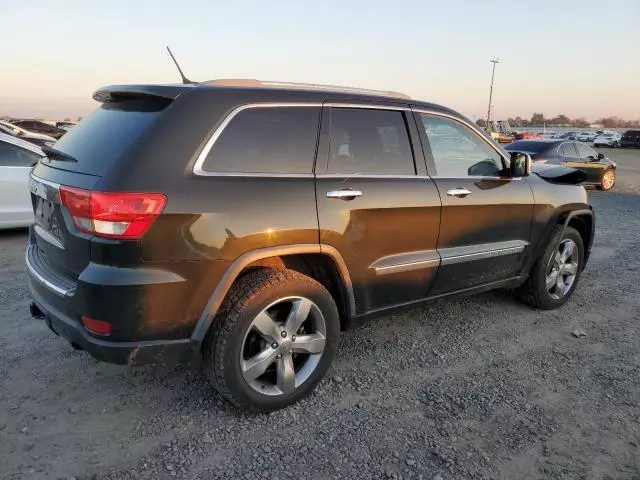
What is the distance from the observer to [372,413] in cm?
306

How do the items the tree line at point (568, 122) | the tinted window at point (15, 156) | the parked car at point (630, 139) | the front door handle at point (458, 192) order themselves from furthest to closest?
the tree line at point (568, 122) < the parked car at point (630, 139) < the tinted window at point (15, 156) < the front door handle at point (458, 192)

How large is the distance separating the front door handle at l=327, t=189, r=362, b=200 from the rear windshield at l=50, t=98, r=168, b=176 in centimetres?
104

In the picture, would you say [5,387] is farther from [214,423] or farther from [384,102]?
[384,102]

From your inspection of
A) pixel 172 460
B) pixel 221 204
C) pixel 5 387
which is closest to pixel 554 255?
pixel 221 204

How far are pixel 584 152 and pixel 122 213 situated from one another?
15765 millimetres

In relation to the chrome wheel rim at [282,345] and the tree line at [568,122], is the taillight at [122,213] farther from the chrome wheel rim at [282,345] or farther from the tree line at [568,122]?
the tree line at [568,122]

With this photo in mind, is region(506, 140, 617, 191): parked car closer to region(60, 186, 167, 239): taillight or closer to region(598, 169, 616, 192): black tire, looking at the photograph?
region(598, 169, 616, 192): black tire

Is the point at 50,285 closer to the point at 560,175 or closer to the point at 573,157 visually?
the point at 560,175

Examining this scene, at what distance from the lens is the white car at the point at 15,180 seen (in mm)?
6859

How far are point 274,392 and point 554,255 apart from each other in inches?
119

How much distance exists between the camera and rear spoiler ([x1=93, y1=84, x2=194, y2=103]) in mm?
2775

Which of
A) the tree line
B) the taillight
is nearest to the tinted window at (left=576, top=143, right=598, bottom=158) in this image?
the taillight

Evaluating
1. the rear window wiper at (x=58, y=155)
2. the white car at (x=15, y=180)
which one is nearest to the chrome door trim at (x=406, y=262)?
the rear window wiper at (x=58, y=155)

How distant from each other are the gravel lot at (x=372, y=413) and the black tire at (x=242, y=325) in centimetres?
12
